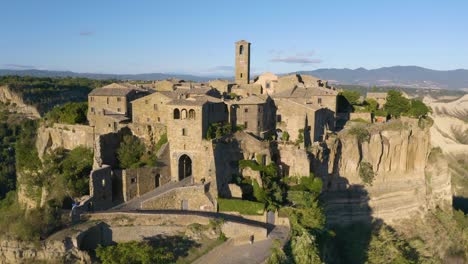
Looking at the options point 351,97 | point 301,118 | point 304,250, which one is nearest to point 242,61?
point 351,97

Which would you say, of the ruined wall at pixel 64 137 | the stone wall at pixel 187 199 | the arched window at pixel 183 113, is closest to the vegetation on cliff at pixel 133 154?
the arched window at pixel 183 113

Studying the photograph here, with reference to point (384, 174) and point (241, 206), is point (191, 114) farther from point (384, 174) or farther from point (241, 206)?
point (384, 174)

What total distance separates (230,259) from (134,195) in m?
9.95

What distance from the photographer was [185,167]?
30.5m

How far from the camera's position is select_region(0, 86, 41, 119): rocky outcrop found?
7400cm

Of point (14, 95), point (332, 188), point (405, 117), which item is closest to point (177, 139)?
point (332, 188)

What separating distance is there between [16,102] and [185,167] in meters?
58.4

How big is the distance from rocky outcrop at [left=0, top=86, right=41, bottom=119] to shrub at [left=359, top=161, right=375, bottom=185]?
54689 mm

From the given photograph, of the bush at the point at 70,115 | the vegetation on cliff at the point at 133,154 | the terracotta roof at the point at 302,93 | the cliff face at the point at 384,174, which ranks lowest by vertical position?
the cliff face at the point at 384,174

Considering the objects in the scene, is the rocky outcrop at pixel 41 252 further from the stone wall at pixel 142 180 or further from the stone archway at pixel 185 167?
the stone archway at pixel 185 167

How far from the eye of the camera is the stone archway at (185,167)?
29.9 meters

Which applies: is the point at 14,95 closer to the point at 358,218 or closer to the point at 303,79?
the point at 303,79

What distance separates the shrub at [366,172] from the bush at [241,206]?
18.4 m

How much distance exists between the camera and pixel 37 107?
247ft
